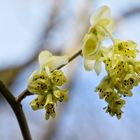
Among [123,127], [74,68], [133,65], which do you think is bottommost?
[123,127]

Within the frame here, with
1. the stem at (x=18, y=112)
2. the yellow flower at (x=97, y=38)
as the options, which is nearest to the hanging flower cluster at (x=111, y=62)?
the yellow flower at (x=97, y=38)

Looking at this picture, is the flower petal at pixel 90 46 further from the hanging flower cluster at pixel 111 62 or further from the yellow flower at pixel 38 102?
the yellow flower at pixel 38 102

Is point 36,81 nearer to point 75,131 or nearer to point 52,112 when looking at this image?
point 52,112

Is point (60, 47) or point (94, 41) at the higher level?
point (94, 41)

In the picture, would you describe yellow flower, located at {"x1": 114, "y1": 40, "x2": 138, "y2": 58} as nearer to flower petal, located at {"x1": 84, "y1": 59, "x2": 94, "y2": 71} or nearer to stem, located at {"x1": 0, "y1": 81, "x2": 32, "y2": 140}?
flower petal, located at {"x1": 84, "y1": 59, "x2": 94, "y2": 71}

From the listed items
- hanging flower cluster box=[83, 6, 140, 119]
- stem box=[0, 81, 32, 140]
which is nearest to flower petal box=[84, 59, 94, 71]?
hanging flower cluster box=[83, 6, 140, 119]

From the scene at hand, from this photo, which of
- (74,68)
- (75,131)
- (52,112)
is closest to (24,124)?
(52,112)

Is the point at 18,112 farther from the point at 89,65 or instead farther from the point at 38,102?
the point at 89,65
